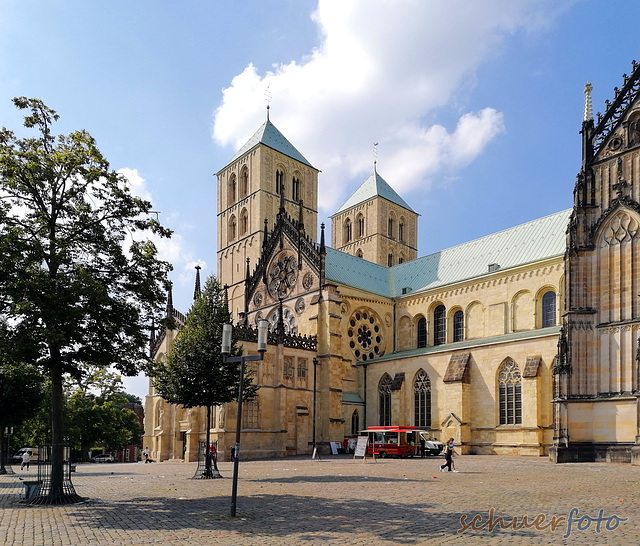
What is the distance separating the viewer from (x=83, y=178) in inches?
769

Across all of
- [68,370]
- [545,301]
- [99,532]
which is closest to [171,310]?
[545,301]

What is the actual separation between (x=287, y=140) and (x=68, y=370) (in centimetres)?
6040

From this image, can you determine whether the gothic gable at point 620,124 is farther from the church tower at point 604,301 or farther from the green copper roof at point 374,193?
the green copper roof at point 374,193

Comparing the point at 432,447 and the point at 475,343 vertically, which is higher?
the point at 475,343

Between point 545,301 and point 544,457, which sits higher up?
point 545,301

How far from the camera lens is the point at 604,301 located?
114 ft

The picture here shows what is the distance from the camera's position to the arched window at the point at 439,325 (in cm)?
5153

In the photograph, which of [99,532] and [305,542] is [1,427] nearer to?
[99,532]

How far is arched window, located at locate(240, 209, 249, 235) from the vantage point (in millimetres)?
71688

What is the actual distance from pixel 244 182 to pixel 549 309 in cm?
4086

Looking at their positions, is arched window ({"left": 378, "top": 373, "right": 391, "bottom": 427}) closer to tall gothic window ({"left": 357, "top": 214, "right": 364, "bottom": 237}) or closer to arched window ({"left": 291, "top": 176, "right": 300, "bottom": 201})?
arched window ({"left": 291, "top": 176, "right": 300, "bottom": 201})

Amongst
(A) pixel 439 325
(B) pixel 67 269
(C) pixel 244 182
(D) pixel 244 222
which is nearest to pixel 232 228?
(D) pixel 244 222

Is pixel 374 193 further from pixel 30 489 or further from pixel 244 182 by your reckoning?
pixel 30 489

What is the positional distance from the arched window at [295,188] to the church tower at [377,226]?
11895mm
